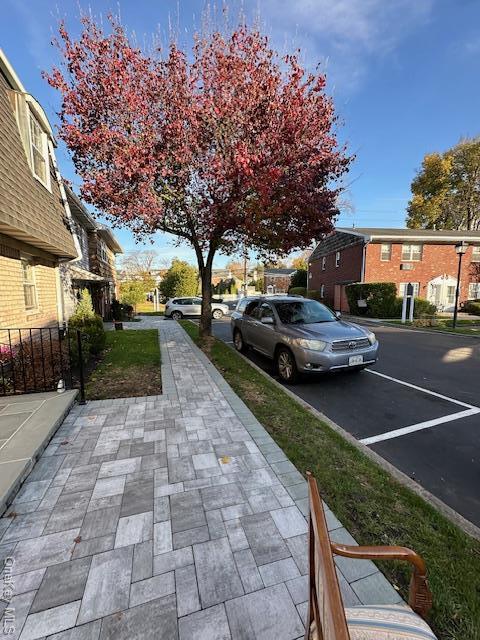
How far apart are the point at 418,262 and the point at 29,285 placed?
81.0 ft

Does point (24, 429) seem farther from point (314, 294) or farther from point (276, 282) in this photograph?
point (276, 282)

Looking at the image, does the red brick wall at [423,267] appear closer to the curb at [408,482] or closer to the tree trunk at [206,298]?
the tree trunk at [206,298]

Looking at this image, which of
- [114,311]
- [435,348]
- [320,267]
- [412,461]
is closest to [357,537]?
[412,461]

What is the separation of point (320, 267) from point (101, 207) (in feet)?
80.1

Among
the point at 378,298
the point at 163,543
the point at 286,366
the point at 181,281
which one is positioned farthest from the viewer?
the point at 181,281

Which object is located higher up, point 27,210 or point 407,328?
point 27,210

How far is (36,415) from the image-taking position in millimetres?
3770

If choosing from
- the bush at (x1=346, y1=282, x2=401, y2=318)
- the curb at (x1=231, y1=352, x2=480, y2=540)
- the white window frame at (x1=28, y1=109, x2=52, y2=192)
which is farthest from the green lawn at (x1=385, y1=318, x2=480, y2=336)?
the white window frame at (x1=28, y1=109, x2=52, y2=192)

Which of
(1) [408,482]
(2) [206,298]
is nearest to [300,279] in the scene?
(2) [206,298]

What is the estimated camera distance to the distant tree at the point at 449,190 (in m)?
28.8

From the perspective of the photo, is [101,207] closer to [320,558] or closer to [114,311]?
[320,558]

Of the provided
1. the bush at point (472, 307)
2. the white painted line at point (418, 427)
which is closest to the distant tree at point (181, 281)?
the bush at point (472, 307)

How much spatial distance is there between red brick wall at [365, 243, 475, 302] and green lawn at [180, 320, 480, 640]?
20372 mm

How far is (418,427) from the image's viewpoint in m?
4.12
